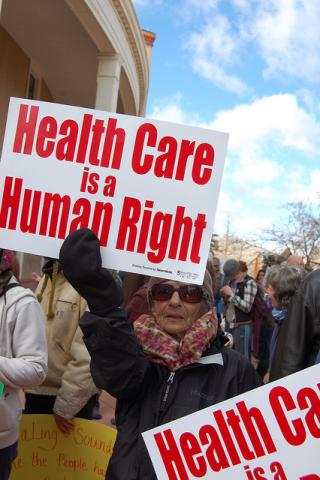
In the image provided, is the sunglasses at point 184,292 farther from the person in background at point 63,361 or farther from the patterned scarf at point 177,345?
the person in background at point 63,361

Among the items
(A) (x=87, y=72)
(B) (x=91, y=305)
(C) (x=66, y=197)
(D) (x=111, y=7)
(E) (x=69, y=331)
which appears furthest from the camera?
(A) (x=87, y=72)

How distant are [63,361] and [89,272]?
1665mm

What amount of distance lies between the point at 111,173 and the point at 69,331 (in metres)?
1.57

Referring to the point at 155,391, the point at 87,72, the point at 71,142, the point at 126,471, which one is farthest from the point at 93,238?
the point at 87,72

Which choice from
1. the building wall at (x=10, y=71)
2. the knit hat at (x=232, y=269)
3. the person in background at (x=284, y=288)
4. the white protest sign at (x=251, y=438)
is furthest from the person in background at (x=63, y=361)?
the building wall at (x=10, y=71)

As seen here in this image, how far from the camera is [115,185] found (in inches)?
68.4

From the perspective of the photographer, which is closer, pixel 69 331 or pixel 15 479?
pixel 15 479

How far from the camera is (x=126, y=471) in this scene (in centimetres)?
170

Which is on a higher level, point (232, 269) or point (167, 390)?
point (232, 269)

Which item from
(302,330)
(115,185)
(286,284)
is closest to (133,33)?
(286,284)

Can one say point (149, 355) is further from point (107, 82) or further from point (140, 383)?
point (107, 82)

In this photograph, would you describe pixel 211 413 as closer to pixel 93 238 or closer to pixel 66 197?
pixel 93 238

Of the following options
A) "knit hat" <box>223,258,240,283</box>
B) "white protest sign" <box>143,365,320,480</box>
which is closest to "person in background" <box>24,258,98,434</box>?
"white protest sign" <box>143,365,320,480</box>

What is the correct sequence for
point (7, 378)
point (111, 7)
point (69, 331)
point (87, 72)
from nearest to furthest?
point (7, 378) < point (69, 331) < point (111, 7) < point (87, 72)
